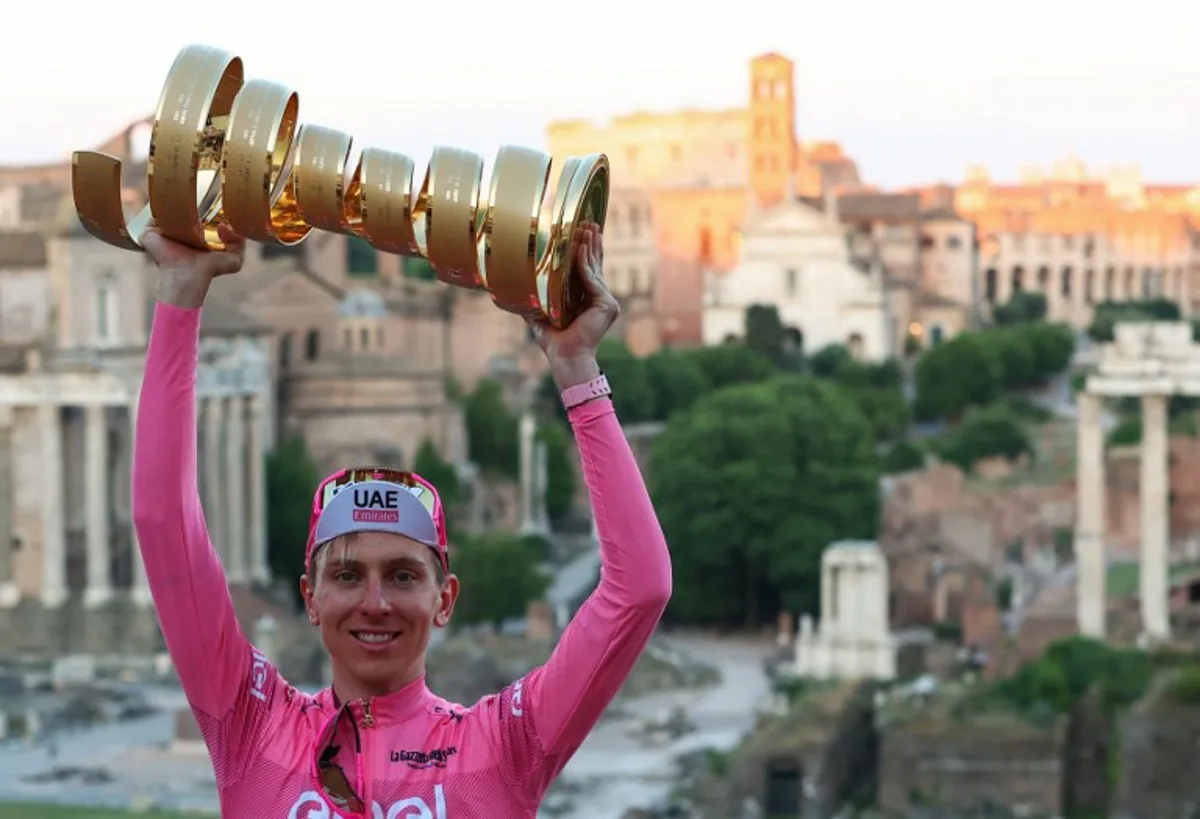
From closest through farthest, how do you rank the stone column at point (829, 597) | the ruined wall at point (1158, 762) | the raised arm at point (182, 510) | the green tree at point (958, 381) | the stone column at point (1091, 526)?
the raised arm at point (182, 510) → the ruined wall at point (1158, 762) → the stone column at point (1091, 526) → the stone column at point (829, 597) → the green tree at point (958, 381)

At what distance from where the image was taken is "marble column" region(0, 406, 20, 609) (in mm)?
44938

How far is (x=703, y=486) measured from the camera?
47.1m

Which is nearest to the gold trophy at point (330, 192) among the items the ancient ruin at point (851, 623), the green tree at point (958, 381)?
the ancient ruin at point (851, 623)

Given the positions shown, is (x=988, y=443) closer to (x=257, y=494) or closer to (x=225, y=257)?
(x=257, y=494)

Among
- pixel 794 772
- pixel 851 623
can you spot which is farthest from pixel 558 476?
pixel 794 772

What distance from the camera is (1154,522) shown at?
40.1 metres

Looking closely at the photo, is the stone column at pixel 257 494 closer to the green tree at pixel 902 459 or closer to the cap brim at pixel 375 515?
the green tree at pixel 902 459

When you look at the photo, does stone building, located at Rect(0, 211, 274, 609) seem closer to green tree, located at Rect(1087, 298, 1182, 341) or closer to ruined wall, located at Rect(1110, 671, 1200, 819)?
ruined wall, located at Rect(1110, 671, 1200, 819)

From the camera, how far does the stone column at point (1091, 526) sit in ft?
127

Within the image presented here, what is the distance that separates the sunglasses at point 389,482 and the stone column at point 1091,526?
111 ft

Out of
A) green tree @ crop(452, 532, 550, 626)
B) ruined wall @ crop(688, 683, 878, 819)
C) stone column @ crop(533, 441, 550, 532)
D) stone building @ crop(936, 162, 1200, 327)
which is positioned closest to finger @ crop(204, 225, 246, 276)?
ruined wall @ crop(688, 683, 878, 819)

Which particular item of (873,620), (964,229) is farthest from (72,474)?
(964,229)

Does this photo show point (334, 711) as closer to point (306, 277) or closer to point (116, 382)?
point (116, 382)

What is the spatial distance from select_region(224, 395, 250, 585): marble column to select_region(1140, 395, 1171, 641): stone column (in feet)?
44.5
